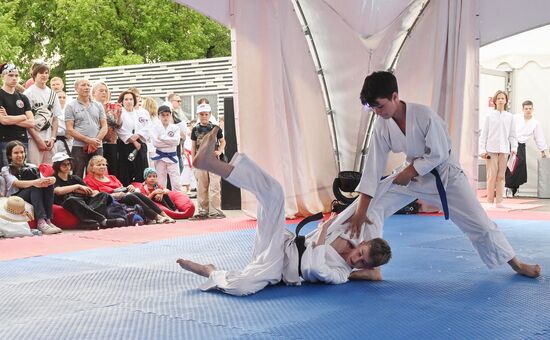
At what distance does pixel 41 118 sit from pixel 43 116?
36 millimetres

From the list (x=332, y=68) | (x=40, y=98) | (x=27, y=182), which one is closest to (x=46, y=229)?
(x=27, y=182)

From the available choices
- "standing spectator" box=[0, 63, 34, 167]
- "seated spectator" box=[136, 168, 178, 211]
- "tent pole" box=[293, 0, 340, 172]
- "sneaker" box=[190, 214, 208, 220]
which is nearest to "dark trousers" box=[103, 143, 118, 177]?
"seated spectator" box=[136, 168, 178, 211]

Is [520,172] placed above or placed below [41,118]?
below

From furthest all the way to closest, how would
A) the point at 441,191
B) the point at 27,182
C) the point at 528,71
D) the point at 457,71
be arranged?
the point at 528,71
the point at 457,71
the point at 27,182
the point at 441,191

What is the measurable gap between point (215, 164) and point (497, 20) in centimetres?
552

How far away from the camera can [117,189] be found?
7.86 meters

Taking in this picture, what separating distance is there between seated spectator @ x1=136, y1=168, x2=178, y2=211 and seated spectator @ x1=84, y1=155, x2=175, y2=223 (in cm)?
31

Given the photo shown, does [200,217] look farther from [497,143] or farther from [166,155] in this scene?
[497,143]

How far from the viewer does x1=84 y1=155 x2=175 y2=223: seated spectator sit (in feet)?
25.3

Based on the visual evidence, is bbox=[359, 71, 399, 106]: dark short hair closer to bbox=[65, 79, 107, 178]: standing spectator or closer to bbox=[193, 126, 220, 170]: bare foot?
bbox=[193, 126, 220, 170]: bare foot

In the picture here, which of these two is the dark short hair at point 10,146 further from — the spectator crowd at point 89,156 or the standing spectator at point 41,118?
the standing spectator at point 41,118

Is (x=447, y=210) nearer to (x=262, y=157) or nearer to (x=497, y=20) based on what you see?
(x=262, y=157)

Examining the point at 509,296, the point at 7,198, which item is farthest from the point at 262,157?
the point at 509,296

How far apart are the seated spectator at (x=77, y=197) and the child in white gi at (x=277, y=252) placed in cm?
374
